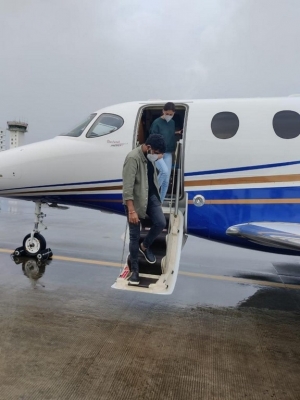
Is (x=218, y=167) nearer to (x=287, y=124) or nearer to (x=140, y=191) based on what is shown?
(x=287, y=124)

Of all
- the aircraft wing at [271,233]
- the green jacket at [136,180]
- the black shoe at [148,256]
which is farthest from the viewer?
the black shoe at [148,256]

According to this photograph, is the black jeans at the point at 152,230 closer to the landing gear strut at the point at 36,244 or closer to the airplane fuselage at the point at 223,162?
the airplane fuselage at the point at 223,162

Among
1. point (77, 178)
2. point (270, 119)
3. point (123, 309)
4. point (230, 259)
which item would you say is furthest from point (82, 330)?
point (230, 259)

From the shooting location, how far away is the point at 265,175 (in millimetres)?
5277

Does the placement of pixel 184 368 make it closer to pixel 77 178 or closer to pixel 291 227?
pixel 291 227

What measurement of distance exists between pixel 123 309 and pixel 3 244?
491 centimetres

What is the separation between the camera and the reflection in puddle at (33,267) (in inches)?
233

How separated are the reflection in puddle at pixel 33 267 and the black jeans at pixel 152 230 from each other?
2117 mm

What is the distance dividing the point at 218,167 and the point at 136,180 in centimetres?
167

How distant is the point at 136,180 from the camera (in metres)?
4.41

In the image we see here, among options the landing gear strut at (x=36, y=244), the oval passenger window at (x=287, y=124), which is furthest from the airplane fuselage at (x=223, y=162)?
the landing gear strut at (x=36, y=244)

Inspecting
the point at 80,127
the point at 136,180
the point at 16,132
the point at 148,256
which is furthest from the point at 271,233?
the point at 16,132

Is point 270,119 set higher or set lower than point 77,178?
higher

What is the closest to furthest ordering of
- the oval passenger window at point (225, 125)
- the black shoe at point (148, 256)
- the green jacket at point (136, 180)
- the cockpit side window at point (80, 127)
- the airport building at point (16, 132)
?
the green jacket at point (136, 180) → the black shoe at point (148, 256) → the oval passenger window at point (225, 125) → the cockpit side window at point (80, 127) → the airport building at point (16, 132)
